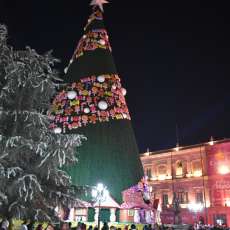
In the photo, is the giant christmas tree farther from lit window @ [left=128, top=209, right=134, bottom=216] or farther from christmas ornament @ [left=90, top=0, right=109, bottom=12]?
christmas ornament @ [left=90, top=0, right=109, bottom=12]

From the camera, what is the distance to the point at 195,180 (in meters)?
41.2

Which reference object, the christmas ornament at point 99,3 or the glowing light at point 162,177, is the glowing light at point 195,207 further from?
the christmas ornament at point 99,3

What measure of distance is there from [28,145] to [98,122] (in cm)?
965

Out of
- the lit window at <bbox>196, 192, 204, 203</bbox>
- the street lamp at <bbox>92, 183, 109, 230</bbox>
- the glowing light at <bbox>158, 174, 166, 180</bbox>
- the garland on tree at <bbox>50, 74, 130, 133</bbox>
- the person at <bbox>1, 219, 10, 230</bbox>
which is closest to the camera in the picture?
the person at <bbox>1, 219, 10, 230</bbox>

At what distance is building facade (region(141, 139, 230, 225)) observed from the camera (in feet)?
125

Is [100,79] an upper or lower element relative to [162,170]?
upper

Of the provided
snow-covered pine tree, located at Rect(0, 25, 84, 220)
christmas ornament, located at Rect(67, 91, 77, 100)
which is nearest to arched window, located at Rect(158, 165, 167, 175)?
christmas ornament, located at Rect(67, 91, 77, 100)

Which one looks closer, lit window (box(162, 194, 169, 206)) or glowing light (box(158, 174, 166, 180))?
lit window (box(162, 194, 169, 206))

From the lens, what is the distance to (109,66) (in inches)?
863

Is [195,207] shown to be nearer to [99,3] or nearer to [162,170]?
[162,170]

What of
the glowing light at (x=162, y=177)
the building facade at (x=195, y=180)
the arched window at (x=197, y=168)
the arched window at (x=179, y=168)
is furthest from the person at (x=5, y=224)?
the glowing light at (x=162, y=177)

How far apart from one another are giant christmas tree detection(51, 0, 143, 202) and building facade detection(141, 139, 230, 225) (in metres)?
18.3

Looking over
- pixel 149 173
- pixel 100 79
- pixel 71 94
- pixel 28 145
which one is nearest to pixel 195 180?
pixel 149 173

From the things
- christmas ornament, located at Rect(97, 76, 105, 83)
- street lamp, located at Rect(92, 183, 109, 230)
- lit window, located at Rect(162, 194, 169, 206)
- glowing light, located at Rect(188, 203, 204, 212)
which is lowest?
street lamp, located at Rect(92, 183, 109, 230)
